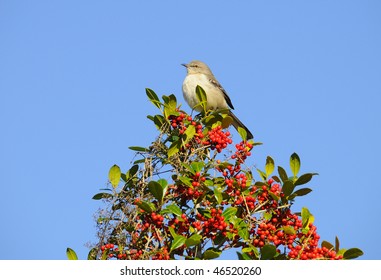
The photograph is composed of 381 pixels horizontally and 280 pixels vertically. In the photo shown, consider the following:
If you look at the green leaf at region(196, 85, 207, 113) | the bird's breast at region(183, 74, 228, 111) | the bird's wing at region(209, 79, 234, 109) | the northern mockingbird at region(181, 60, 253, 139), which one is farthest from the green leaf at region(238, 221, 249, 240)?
the bird's wing at region(209, 79, 234, 109)

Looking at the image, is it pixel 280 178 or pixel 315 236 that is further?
pixel 280 178

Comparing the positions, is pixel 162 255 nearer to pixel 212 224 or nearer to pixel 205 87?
pixel 212 224

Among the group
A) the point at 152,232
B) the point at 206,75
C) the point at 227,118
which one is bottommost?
the point at 152,232

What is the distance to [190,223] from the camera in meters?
4.66

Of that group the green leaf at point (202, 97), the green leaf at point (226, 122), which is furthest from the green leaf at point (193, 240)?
the green leaf at point (202, 97)

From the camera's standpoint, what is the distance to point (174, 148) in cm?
499

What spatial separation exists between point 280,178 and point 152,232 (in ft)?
4.30

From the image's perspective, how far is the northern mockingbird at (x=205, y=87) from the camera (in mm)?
9359

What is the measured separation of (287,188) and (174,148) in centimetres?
100

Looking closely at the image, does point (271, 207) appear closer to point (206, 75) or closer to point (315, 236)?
point (315, 236)

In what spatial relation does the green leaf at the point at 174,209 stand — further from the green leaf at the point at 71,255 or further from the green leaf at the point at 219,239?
the green leaf at the point at 71,255

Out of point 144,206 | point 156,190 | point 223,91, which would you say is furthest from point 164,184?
point 223,91

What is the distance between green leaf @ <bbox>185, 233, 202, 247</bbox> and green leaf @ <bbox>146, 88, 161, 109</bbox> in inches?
60.9
